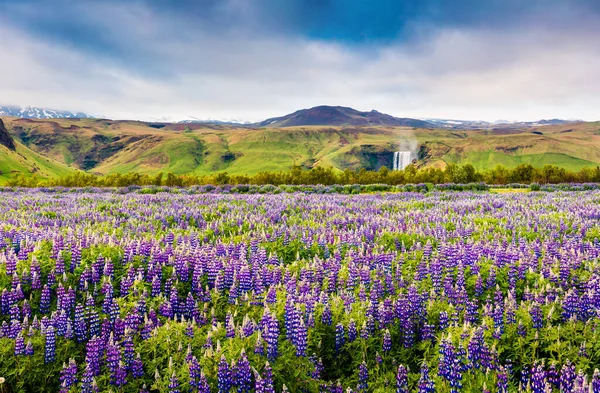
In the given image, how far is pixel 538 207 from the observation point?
57.2 feet

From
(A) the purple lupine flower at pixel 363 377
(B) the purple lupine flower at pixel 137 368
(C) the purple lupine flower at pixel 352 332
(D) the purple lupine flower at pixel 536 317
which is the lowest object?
(A) the purple lupine flower at pixel 363 377

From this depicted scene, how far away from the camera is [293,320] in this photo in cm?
514

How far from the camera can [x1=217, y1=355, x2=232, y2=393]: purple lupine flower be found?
163 inches

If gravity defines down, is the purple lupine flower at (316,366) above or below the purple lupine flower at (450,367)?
below

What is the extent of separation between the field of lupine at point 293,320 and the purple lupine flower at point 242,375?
0.9 inches

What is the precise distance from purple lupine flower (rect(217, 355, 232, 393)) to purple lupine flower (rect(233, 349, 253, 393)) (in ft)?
0.25

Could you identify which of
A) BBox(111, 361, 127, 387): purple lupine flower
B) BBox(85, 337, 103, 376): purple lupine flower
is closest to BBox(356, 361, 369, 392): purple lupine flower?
BBox(111, 361, 127, 387): purple lupine flower

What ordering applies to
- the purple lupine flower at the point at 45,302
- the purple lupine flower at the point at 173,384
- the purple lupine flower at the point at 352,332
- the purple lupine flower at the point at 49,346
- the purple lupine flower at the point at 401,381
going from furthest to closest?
1. the purple lupine flower at the point at 45,302
2. the purple lupine flower at the point at 352,332
3. the purple lupine flower at the point at 49,346
4. the purple lupine flower at the point at 401,381
5. the purple lupine flower at the point at 173,384

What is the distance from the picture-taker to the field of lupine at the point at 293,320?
4.48 m

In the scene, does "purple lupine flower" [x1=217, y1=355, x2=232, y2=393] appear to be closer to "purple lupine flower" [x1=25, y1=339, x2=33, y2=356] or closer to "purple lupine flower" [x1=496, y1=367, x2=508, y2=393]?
"purple lupine flower" [x1=25, y1=339, x2=33, y2=356]

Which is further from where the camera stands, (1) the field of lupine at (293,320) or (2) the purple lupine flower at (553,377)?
(1) the field of lupine at (293,320)

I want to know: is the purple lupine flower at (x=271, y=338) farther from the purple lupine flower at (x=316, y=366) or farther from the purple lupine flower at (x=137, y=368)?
the purple lupine flower at (x=137, y=368)

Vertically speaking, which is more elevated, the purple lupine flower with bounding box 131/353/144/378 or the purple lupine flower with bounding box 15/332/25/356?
the purple lupine flower with bounding box 15/332/25/356

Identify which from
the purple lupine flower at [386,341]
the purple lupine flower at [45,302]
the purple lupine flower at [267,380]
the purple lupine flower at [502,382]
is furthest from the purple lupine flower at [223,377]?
the purple lupine flower at [45,302]
